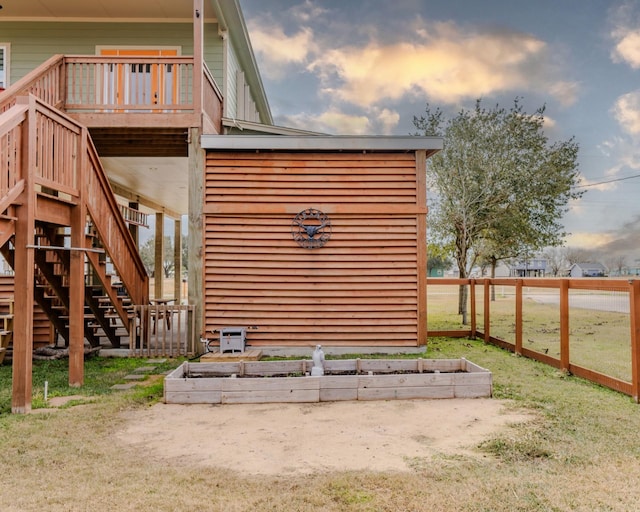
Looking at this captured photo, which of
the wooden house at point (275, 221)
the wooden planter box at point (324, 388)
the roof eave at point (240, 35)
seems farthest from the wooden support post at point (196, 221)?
the roof eave at point (240, 35)

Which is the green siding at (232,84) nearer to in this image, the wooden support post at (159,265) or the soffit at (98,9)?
the soffit at (98,9)

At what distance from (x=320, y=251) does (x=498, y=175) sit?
363 inches

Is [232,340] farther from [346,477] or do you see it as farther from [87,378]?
[346,477]

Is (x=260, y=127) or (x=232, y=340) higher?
(x=260, y=127)

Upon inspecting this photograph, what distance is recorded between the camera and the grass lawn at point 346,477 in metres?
2.61

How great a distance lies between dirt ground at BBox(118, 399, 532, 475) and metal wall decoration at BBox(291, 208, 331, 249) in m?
3.50

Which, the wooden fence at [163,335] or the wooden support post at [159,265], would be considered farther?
the wooden support post at [159,265]

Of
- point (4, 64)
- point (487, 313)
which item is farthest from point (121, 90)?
point (487, 313)

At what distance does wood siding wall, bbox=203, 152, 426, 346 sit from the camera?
7.81m

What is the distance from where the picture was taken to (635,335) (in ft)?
16.2

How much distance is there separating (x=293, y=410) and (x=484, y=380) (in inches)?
84.0

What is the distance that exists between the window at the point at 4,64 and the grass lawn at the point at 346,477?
882cm

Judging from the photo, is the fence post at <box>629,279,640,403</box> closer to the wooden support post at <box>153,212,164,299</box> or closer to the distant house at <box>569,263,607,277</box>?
the wooden support post at <box>153,212,164,299</box>

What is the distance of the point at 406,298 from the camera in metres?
7.84
